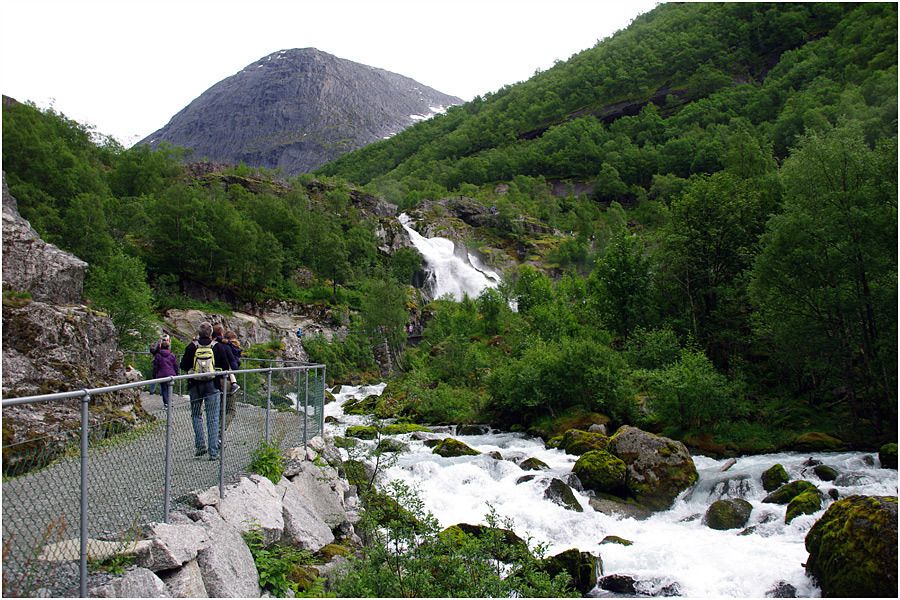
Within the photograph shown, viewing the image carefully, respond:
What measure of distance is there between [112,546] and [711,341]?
105 feet

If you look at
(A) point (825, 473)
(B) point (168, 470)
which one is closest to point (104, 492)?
(B) point (168, 470)

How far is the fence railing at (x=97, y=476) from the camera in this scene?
Answer: 15.7ft

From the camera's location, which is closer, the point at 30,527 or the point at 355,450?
the point at 30,527

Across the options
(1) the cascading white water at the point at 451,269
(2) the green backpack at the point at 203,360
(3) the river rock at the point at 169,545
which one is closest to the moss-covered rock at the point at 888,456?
(2) the green backpack at the point at 203,360

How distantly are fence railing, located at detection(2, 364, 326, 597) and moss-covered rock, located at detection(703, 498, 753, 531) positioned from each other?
37.3 ft

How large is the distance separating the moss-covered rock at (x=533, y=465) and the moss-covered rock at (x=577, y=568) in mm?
7838

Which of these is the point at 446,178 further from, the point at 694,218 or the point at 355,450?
the point at 355,450

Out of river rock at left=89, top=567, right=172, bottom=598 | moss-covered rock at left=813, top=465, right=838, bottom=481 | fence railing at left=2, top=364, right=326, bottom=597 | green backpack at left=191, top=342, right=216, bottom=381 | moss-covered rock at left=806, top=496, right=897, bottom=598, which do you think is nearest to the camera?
fence railing at left=2, top=364, right=326, bottom=597

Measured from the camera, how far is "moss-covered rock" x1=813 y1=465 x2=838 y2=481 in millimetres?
16906

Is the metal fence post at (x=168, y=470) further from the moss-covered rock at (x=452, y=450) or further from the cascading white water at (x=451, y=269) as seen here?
the cascading white water at (x=451, y=269)

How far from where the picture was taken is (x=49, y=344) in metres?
10.5

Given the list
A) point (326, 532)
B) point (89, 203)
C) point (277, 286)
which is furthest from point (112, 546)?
point (277, 286)

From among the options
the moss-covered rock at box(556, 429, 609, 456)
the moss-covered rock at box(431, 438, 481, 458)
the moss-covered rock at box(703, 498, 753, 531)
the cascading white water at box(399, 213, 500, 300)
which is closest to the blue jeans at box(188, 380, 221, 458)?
the moss-covered rock at box(703, 498, 753, 531)

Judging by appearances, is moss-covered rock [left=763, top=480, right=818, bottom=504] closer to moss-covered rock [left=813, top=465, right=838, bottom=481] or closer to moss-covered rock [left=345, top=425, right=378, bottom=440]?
moss-covered rock [left=813, top=465, right=838, bottom=481]
